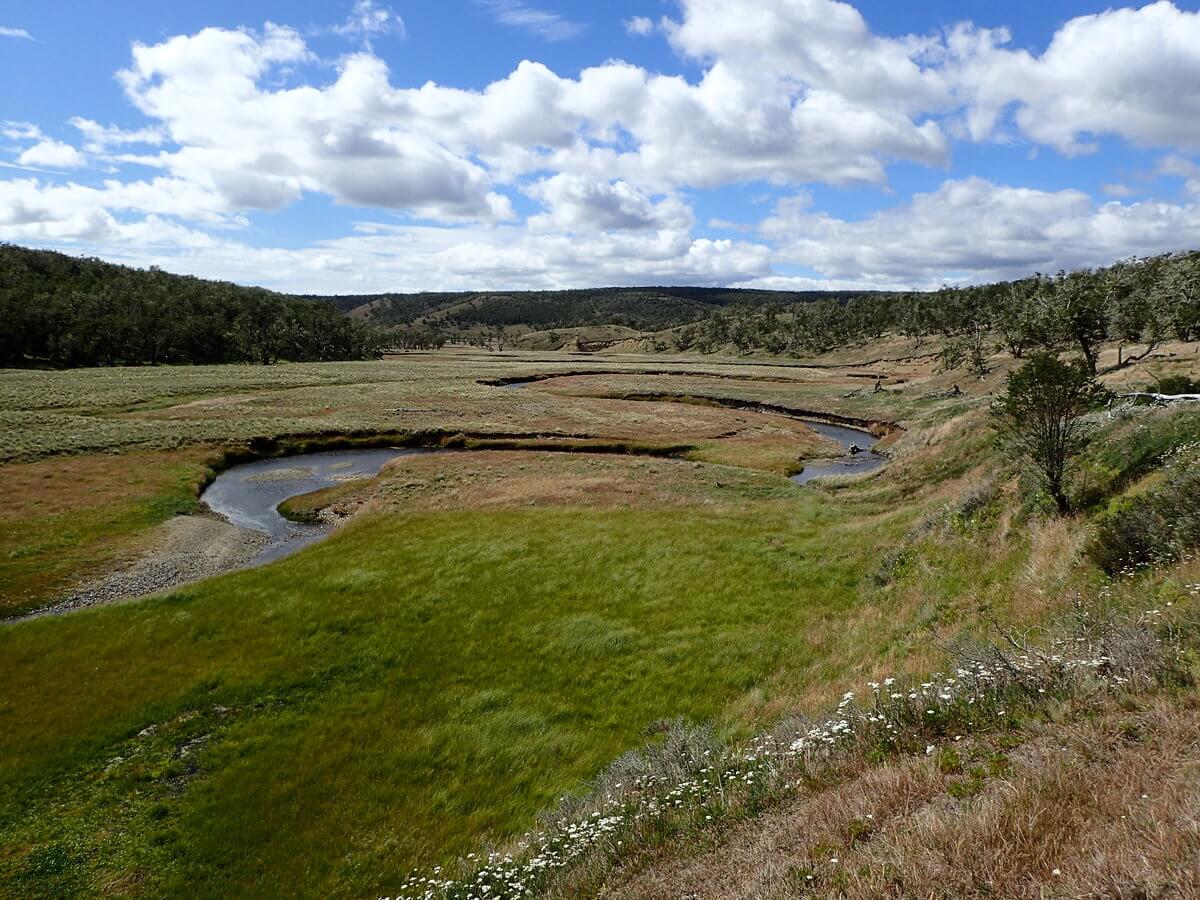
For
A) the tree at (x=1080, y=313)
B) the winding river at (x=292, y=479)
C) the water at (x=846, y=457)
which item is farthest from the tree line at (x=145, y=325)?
the tree at (x=1080, y=313)

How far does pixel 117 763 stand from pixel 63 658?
8099mm

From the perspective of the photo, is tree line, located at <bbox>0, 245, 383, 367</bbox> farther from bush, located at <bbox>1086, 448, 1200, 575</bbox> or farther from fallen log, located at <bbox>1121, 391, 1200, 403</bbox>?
fallen log, located at <bbox>1121, 391, 1200, 403</bbox>

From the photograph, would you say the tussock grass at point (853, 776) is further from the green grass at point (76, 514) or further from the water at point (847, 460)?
the water at point (847, 460)

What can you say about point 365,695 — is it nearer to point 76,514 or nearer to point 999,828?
point 999,828

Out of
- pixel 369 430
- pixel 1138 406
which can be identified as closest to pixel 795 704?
pixel 1138 406

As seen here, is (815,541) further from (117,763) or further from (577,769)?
(117,763)

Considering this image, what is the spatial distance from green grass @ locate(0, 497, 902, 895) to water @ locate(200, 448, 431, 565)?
7.49 m

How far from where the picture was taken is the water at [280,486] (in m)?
36.9

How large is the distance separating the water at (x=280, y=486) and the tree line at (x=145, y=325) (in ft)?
359

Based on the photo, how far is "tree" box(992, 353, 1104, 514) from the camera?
63.5 ft

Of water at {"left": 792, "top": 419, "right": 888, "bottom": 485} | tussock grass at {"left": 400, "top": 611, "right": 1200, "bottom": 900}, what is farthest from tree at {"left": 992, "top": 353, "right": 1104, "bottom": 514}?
water at {"left": 792, "top": 419, "right": 888, "bottom": 485}

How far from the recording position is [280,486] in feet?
158

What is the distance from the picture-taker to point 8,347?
121000 mm

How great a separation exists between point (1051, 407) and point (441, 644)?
2235 centimetres
